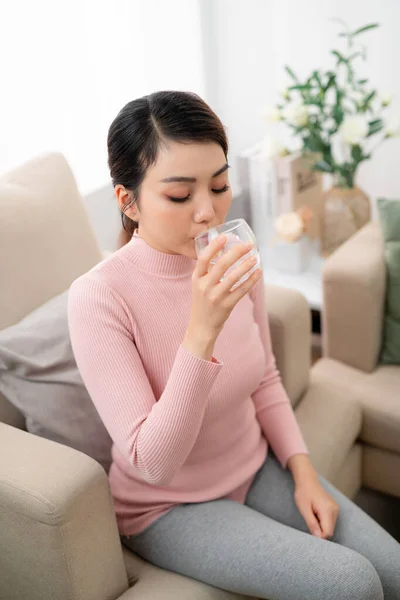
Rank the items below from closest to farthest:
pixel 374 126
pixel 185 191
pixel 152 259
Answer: pixel 185 191
pixel 152 259
pixel 374 126

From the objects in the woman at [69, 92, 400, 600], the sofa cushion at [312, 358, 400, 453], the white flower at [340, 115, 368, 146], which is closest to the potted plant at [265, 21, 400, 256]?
the white flower at [340, 115, 368, 146]

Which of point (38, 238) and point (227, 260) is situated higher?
point (227, 260)

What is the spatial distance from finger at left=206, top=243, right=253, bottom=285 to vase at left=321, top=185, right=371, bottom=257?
1392 mm

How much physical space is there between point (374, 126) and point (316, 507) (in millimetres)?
1371

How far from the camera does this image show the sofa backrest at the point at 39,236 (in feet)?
4.64

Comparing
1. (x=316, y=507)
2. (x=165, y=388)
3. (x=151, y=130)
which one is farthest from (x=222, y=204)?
(x=316, y=507)

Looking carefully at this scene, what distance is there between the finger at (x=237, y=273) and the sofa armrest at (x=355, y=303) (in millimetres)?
929

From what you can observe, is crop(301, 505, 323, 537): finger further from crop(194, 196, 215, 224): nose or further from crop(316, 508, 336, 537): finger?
crop(194, 196, 215, 224): nose

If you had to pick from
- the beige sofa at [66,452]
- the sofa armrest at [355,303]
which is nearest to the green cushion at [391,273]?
the sofa armrest at [355,303]

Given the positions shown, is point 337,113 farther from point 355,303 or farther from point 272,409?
point 272,409

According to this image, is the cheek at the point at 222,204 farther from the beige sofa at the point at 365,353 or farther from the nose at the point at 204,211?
the beige sofa at the point at 365,353

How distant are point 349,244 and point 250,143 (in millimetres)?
1016

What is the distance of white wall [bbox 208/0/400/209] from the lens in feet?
7.68

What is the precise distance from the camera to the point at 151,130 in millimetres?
1081
